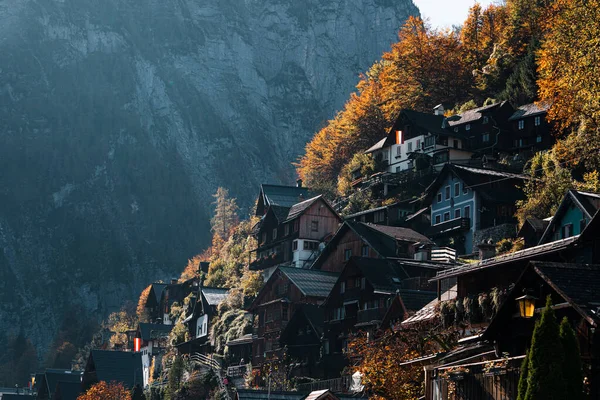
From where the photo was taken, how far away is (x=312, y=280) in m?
74.5

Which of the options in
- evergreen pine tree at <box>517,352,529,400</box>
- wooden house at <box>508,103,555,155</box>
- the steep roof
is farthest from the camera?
wooden house at <box>508,103,555,155</box>

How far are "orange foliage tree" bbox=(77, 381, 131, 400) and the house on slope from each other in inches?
247

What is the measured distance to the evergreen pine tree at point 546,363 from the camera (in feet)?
73.0

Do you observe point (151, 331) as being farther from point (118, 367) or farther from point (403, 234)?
point (403, 234)

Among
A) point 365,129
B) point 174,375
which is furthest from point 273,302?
point 365,129

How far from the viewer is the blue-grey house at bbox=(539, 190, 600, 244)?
46812 millimetres

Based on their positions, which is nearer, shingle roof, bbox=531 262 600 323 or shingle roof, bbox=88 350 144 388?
shingle roof, bbox=531 262 600 323

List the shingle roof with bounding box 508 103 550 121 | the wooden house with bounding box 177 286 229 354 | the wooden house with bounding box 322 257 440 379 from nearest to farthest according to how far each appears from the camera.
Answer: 1. the wooden house with bounding box 322 257 440 379
2. the shingle roof with bounding box 508 103 550 121
3. the wooden house with bounding box 177 286 229 354

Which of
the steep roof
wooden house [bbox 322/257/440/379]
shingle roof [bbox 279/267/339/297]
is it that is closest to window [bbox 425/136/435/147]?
the steep roof

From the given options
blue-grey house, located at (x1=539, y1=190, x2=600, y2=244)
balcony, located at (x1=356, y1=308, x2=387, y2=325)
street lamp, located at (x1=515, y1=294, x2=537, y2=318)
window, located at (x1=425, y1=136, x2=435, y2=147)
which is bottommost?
street lamp, located at (x1=515, y1=294, x2=537, y2=318)

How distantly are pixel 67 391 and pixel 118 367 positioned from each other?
20.5ft

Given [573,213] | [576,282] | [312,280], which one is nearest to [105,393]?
[312,280]

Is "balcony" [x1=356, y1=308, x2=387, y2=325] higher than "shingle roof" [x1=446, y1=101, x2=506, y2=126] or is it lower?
lower

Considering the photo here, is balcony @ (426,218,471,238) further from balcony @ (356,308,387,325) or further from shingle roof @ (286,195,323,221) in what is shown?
balcony @ (356,308,387,325)
